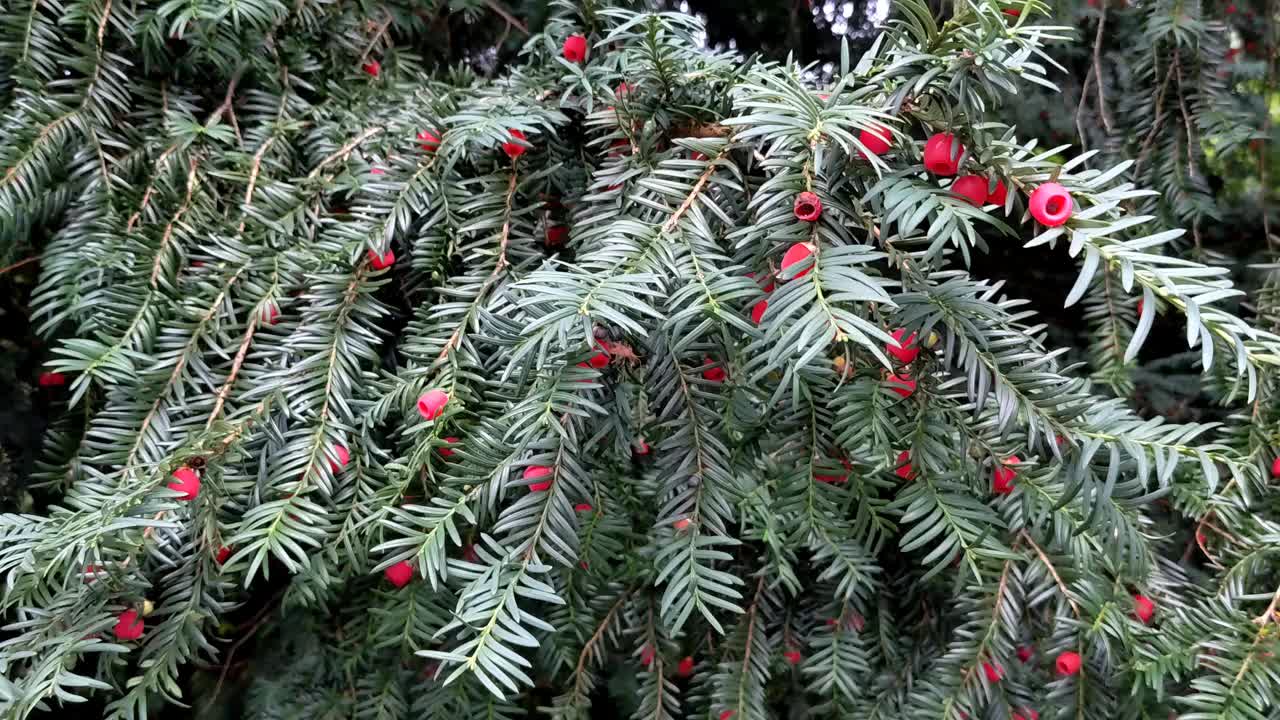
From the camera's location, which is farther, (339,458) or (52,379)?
(52,379)

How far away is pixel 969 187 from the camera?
469 mm

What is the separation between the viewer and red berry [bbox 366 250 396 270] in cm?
Answer: 75

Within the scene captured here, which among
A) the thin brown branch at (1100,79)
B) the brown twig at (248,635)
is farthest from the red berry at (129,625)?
the thin brown branch at (1100,79)

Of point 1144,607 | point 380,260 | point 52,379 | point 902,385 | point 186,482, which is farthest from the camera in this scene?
point 52,379

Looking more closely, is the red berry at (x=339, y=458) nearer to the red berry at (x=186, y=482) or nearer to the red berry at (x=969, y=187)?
the red berry at (x=186, y=482)

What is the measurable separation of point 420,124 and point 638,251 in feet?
1.36

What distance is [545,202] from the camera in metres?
0.75

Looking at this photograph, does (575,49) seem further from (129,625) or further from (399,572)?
(129,625)

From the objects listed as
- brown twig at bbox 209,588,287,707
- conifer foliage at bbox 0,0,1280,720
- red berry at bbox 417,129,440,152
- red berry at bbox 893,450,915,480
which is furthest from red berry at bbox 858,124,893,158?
brown twig at bbox 209,588,287,707

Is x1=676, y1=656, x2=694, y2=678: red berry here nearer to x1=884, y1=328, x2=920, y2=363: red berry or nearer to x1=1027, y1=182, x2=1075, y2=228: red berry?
x1=884, y1=328, x2=920, y2=363: red berry

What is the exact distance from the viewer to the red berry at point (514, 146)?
28.0 inches

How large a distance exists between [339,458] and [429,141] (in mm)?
308

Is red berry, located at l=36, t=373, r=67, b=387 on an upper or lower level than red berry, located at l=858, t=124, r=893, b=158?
lower

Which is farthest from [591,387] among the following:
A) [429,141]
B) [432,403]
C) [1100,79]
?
[1100,79]
